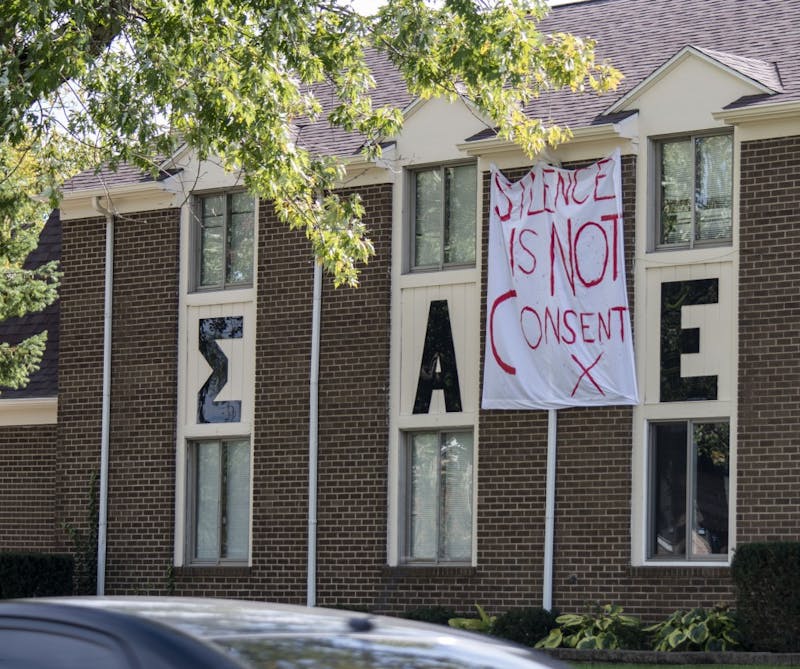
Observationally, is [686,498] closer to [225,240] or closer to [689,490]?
[689,490]

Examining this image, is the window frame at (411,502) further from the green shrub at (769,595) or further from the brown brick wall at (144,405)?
the green shrub at (769,595)

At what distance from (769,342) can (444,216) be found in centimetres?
491

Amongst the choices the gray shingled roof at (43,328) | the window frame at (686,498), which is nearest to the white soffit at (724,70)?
the window frame at (686,498)

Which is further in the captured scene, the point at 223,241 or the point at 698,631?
the point at 223,241

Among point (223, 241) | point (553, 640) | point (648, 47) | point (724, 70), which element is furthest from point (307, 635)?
point (223, 241)

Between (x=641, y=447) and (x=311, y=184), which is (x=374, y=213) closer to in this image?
(x=311, y=184)

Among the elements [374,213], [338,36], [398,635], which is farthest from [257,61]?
[398,635]

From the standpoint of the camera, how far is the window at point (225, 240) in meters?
23.2

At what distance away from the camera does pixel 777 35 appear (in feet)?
69.0

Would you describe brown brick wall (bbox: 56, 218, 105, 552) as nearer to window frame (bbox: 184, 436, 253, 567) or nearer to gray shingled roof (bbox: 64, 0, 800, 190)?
gray shingled roof (bbox: 64, 0, 800, 190)


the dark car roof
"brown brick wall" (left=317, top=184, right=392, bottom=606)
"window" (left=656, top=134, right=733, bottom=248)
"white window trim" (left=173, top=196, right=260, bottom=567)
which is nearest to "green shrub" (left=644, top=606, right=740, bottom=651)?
"brown brick wall" (left=317, top=184, right=392, bottom=606)

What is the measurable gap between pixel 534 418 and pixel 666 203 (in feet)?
10.1

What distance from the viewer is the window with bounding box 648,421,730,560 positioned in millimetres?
19078

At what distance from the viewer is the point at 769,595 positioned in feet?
58.2
